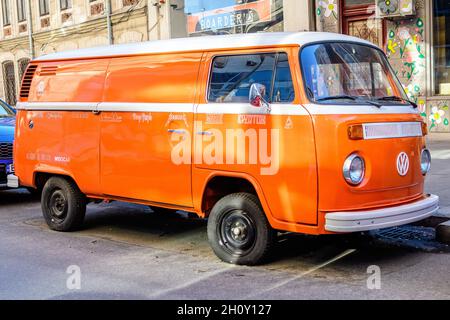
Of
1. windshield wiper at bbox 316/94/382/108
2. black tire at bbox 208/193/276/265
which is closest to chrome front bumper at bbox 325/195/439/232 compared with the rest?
black tire at bbox 208/193/276/265

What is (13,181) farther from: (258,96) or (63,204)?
(258,96)

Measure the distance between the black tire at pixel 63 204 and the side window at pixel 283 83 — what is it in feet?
10.1

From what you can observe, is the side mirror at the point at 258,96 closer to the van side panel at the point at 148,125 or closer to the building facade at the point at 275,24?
the van side panel at the point at 148,125

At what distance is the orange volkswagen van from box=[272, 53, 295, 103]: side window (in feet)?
0.04

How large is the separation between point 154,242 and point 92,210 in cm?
251

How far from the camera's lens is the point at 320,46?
5742 millimetres

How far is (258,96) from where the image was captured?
5.53 m

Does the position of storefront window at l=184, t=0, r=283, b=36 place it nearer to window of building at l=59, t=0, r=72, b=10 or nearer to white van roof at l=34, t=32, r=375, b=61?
window of building at l=59, t=0, r=72, b=10

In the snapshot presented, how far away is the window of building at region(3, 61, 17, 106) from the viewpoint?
1085 inches

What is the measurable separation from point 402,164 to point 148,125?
2605 millimetres

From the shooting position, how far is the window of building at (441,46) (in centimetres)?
1371
